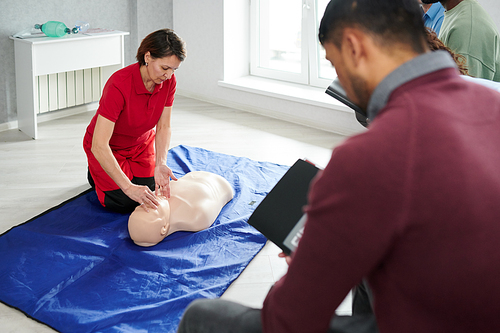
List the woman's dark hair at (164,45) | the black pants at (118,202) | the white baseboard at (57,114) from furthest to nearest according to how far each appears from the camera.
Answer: the white baseboard at (57,114)
the black pants at (118,202)
the woman's dark hair at (164,45)

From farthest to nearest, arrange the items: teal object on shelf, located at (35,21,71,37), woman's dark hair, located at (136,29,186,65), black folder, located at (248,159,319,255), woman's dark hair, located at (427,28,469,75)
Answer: teal object on shelf, located at (35,21,71,37) → woman's dark hair, located at (136,29,186,65) → woman's dark hair, located at (427,28,469,75) → black folder, located at (248,159,319,255)

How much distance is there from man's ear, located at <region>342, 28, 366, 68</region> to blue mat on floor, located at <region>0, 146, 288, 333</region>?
51.2 inches

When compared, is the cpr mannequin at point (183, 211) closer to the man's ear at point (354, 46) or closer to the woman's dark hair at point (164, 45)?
the woman's dark hair at point (164, 45)

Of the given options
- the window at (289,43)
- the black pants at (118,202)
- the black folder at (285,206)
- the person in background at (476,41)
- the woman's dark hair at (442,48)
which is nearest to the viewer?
the black folder at (285,206)

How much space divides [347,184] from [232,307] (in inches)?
17.1

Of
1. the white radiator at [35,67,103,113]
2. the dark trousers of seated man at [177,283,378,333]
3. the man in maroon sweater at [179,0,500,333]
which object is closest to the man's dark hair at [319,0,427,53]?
the man in maroon sweater at [179,0,500,333]

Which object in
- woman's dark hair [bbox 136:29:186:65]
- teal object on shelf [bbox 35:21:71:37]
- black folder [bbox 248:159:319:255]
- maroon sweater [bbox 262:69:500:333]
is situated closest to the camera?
maroon sweater [bbox 262:69:500:333]

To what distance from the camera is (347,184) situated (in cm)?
67

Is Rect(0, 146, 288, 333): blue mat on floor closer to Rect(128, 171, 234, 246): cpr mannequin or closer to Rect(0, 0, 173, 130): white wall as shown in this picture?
Rect(128, 171, 234, 246): cpr mannequin

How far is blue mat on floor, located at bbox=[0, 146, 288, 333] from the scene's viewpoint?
1.80 metres

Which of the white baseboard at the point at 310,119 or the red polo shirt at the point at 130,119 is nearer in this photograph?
the red polo shirt at the point at 130,119

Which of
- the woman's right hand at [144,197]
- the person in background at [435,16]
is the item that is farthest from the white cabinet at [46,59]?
the person in background at [435,16]

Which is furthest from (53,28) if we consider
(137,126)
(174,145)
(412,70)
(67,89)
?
(412,70)

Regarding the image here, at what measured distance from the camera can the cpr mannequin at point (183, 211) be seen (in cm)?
219
